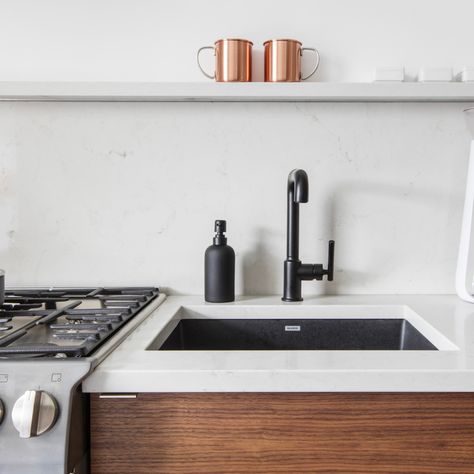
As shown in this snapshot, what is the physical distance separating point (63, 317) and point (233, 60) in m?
0.75

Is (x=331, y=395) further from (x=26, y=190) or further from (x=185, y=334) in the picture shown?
(x=26, y=190)

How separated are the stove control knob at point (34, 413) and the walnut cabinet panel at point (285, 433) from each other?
0.31 feet

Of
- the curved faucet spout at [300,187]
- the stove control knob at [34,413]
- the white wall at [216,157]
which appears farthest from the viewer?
the white wall at [216,157]

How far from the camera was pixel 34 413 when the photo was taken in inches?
29.2

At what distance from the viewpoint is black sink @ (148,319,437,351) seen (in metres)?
1.28

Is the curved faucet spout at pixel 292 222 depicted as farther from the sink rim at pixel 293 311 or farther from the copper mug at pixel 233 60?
the copper mug at pixel 233 60

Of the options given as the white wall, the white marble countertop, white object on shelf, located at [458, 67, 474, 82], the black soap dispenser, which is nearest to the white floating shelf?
white object on shelf, located at [458, 67, 474, 82]

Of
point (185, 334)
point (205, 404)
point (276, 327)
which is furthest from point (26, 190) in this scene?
point (205, 404)

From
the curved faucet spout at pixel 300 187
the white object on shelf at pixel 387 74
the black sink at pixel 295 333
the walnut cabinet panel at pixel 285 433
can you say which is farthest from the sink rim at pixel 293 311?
the white object on shelf at pixel 387 74

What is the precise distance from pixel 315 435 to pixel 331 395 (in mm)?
70

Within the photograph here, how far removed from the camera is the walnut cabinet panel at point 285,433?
2.73 ft

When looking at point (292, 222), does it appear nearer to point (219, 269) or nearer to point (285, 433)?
point (219, 269)

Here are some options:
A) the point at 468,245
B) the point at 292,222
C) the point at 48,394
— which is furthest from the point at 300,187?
the point at 48,394

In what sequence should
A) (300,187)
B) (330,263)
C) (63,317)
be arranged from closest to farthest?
(63,317)
(300,187)
(330,263)
